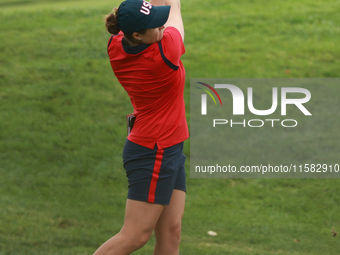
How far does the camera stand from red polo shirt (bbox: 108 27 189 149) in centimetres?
235

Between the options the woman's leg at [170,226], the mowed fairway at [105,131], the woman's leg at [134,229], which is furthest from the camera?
the mowed fairway at [105,131]

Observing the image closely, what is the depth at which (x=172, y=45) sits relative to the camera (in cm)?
236

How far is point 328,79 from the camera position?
720cm

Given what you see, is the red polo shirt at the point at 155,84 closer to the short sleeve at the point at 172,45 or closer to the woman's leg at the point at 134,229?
the short sleeve at the point at 172,45

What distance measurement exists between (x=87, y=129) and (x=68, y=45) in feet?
8.66

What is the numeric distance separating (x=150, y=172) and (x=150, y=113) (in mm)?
328

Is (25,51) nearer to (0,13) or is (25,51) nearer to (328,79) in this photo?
(0,13)

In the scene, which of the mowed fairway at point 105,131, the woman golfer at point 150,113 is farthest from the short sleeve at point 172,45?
the mowed fairway at point 105,131

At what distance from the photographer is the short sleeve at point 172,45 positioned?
7.68 ft

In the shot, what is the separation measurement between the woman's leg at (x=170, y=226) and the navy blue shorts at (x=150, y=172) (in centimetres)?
16
